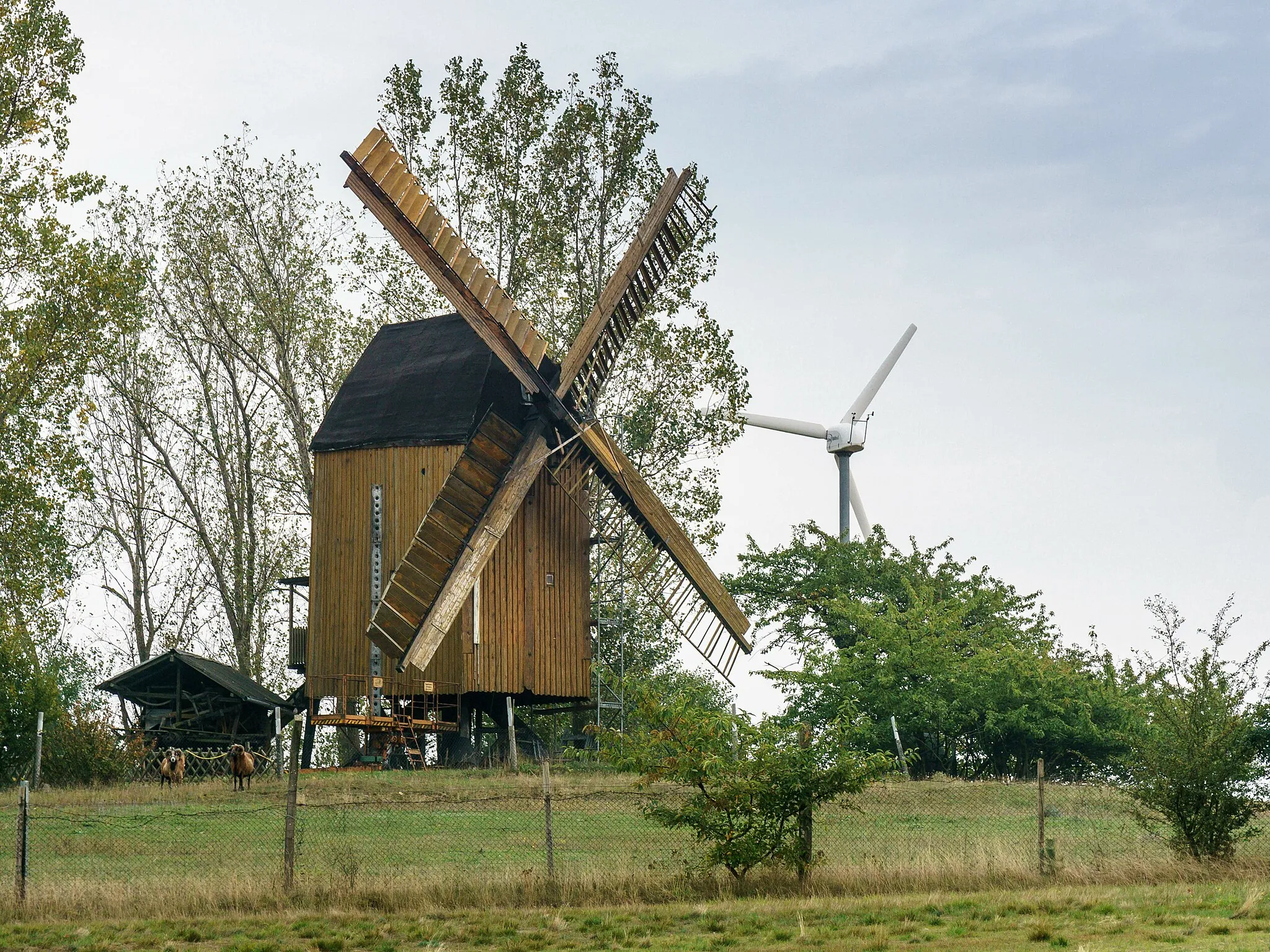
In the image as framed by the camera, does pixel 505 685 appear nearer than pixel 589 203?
Yes

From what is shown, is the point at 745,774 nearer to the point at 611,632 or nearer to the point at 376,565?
Result: the point at 376,565

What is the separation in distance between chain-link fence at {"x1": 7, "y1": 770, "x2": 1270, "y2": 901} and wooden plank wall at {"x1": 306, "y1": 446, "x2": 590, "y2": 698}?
11.0 ft

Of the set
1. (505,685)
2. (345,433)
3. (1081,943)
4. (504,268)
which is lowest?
(1081,943)

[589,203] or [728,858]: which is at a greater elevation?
[589,203]

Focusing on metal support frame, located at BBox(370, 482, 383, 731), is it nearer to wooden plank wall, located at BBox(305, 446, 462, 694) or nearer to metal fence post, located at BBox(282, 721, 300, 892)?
wooden plank wall, located at BBox(305, 446, 462, 694)

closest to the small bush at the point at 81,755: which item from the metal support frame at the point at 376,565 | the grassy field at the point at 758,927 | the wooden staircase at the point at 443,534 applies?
the metal support frame at the point at 376,565

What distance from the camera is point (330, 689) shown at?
106ft

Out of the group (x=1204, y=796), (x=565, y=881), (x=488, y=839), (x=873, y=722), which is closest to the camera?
(x=565, y=881)

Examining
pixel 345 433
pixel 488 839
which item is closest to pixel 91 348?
pixel 345 433

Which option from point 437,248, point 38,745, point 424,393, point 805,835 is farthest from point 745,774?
point 424,393

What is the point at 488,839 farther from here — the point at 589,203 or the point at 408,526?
the point at 589,203

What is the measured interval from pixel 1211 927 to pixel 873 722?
17.3 meters

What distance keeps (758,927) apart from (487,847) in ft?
20.2

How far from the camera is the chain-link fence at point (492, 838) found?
16016 millimetres
